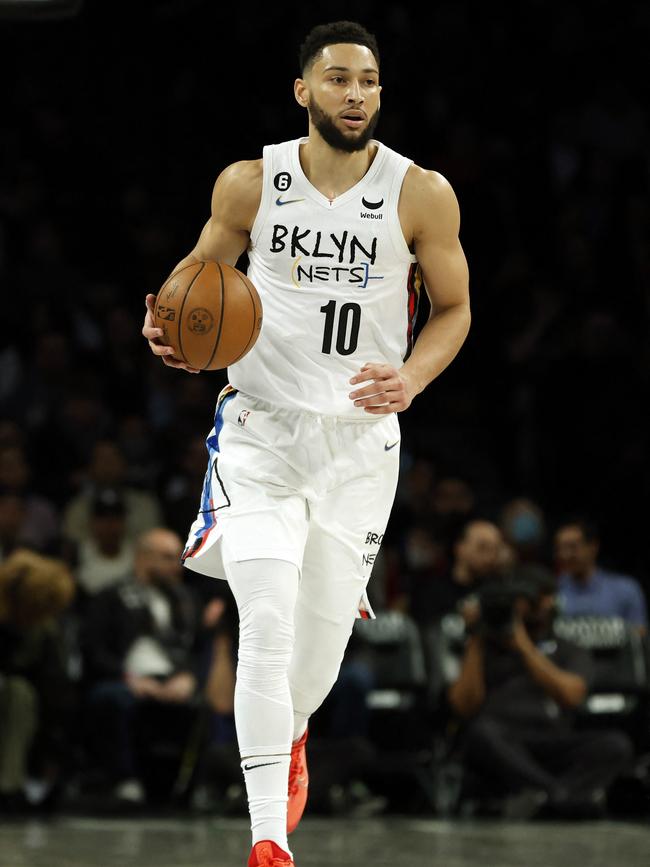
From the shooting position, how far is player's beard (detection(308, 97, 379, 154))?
17.4ft

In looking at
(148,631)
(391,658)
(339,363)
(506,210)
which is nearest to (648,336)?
(506,210)

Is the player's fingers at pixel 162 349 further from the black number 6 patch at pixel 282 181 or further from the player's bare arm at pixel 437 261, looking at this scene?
the player's bare arm at pixel 437 261

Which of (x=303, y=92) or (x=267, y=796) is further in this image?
(x=303, y=92)

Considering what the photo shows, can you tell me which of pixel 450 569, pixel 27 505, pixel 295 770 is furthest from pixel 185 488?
pixel 295 770

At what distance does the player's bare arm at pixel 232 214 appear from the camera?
5.38 metres

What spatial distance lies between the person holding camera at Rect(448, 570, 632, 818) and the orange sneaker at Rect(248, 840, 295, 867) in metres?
4.15

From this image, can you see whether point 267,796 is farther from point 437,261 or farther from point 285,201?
point 285,201

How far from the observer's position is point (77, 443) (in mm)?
11703

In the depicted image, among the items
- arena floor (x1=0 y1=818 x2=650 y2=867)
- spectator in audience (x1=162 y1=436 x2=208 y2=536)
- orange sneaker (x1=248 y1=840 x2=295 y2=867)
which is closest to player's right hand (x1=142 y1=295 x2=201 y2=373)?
orange sneaker (x1=248 y1=840 x2=295 y2=867)

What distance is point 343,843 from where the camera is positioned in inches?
297

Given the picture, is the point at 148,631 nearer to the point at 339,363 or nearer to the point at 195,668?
the point at 195,668

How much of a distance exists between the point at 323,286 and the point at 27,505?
5964 mm

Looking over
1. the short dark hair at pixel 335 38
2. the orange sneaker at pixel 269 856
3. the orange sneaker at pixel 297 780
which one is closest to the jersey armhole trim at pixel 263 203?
the short dark hair at pixel 335 38

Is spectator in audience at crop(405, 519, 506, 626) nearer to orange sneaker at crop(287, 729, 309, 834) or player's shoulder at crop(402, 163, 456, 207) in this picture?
orange sneaker at crop(287, 729, 309, 834)
